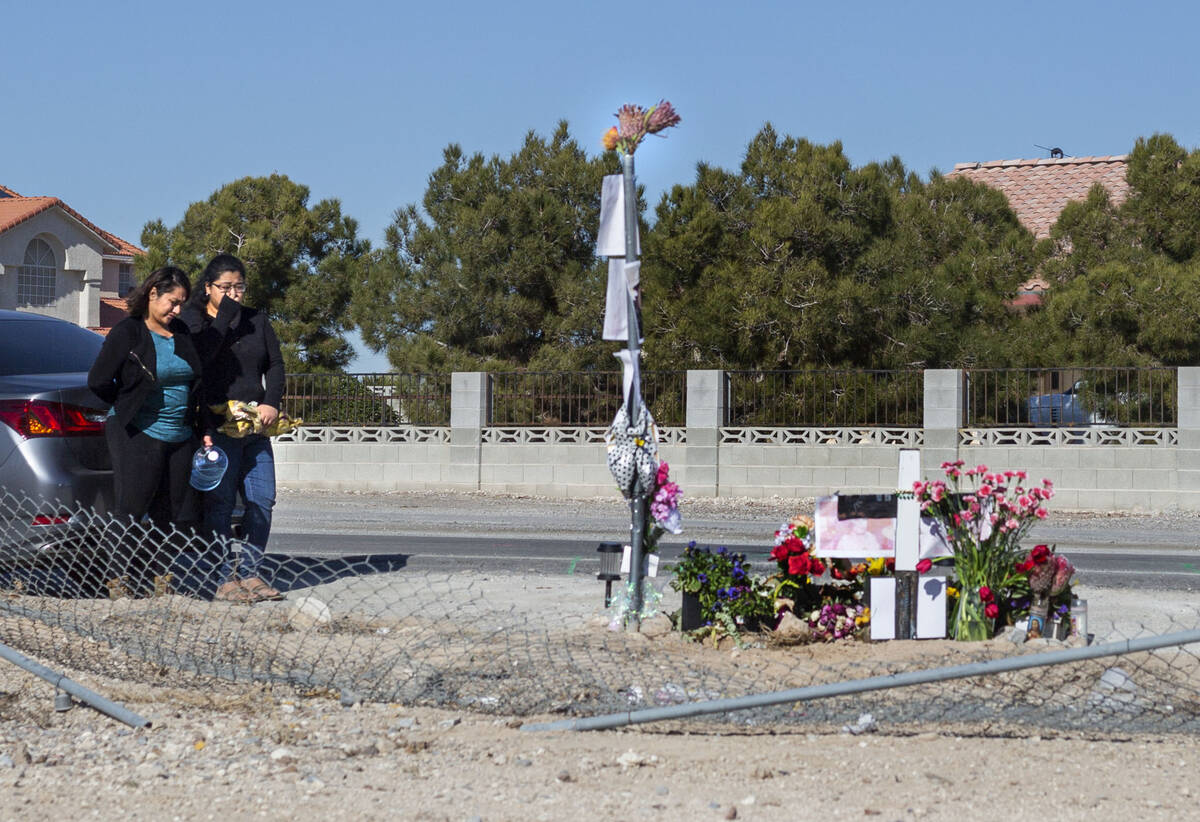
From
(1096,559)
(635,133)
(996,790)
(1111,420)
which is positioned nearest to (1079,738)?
(996,790)

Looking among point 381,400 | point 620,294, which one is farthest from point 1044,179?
point 620,294

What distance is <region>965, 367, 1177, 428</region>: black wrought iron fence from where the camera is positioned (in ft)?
55.1

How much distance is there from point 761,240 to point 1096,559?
1107 cm

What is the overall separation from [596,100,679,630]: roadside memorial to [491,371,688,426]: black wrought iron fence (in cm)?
1267

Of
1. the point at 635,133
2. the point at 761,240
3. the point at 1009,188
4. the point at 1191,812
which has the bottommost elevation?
the point at 1191,812

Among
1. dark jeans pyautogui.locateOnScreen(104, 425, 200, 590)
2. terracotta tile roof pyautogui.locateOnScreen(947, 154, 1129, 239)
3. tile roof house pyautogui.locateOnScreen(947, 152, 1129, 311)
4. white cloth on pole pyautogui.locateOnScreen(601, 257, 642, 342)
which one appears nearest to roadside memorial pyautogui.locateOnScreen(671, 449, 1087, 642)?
white cloth on pole pyautogui.locateOnScreen(601, 257, 642, 342)

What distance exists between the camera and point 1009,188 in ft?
113

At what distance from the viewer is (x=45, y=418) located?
7051mm

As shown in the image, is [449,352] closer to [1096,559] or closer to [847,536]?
[1096,559]

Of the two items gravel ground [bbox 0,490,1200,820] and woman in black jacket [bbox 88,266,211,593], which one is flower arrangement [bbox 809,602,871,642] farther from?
woman in black jacket [bbox 88,266,211,593]

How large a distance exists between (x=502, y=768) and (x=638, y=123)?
9.43 feet

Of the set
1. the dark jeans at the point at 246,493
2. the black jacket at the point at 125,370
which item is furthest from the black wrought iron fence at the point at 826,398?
the black jacket at the point at 125,370

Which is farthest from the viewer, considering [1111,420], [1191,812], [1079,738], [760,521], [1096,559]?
[1111,420]

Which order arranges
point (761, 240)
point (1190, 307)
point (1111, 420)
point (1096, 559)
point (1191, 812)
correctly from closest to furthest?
point (1191, 812), point (1096, 559), point (1111, 420), point (1190, 307), point (761, 240)
